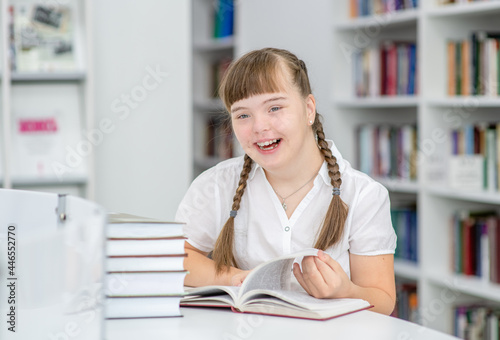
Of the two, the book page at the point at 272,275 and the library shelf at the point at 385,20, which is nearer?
the book page at the point at 272,275

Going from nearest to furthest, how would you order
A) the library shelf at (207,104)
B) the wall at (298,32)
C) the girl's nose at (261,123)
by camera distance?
the girl's nose at (261,123) → the wall at (298,32) → the library shelf at (207,104)

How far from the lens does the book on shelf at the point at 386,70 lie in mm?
3268

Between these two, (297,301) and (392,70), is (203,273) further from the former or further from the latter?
(392,70)

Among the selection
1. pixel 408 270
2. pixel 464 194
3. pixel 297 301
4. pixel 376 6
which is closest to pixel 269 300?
pixel 297 301

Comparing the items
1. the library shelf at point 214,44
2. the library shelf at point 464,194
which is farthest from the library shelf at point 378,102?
the library shelf at point 214,44

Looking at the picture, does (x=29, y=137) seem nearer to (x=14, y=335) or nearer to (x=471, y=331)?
(x=471, y=331)

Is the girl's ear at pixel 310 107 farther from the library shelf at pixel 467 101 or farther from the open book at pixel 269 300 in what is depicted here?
the library shelf at pixel 467 101

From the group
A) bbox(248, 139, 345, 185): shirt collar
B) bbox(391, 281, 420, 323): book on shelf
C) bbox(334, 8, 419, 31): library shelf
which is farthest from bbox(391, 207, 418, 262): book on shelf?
bbox(248, 139, 345, 185): shirt collar

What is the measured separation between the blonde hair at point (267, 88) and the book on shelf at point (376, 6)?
72.2 inches

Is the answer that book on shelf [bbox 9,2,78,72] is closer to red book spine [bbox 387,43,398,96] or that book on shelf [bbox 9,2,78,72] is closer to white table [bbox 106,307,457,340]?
red book spine [bbox 387,43,398,96]

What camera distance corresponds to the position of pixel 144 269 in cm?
113

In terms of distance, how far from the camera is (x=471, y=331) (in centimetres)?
302

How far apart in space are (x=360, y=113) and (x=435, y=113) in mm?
657

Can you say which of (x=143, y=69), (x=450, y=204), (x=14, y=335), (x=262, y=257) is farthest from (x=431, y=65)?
(x=14, y=335)
